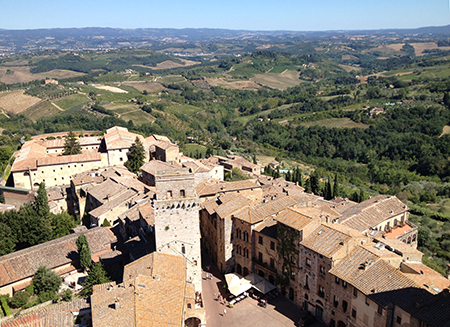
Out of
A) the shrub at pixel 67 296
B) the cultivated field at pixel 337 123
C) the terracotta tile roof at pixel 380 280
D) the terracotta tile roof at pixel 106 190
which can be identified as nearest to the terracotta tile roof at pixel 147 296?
the shrub at pixel 67 296

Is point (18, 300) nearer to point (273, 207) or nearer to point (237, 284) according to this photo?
point (237, 284)

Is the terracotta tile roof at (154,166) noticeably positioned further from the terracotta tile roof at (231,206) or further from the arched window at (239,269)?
the arched window at (239,269)

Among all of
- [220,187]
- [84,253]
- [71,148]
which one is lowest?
[84,253]

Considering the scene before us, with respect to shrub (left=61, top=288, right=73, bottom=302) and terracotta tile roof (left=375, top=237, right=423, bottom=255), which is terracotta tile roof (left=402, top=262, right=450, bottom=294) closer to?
terracotta tile roof (left=375, top=237, right=423, bottom=255)

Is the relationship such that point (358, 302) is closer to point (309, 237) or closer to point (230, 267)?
point (309, 237)

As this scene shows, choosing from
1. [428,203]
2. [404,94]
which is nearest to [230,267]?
[428,203]

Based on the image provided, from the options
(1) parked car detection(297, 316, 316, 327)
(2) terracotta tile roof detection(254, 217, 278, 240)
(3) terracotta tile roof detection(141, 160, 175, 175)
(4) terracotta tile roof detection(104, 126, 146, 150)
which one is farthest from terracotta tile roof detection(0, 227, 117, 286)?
(4) terracotta tile roof detection(104, 126, 146, 150)

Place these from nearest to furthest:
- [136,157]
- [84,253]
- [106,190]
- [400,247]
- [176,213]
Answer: [176,213] → [400,247] → [84,253] → [106,190] → [136,157]

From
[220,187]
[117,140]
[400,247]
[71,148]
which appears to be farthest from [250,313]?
[71,148]
